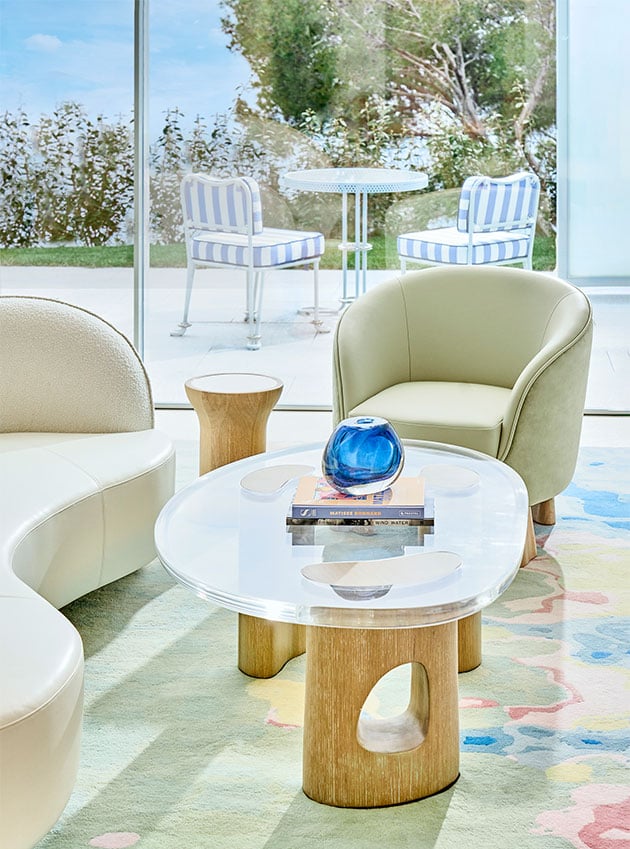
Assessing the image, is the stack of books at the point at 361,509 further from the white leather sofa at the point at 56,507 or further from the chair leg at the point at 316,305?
the chair leg at the point at 316,305

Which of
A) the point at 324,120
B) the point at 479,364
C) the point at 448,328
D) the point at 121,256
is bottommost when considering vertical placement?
the point at 479,364

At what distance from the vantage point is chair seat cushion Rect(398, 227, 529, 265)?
17.0ft

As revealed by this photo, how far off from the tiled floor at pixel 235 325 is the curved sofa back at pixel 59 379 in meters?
1.91

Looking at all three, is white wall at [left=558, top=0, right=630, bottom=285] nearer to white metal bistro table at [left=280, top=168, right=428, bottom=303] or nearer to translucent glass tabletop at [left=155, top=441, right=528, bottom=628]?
white metal bistro table at [left=280, top=168, right=428, bottom=303]

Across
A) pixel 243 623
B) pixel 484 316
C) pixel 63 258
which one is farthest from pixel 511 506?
pixel 63 258

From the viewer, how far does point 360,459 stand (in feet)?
8.40

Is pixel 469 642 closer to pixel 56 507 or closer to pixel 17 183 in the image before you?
pixel 56 507

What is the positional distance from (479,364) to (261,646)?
1589 millimetres

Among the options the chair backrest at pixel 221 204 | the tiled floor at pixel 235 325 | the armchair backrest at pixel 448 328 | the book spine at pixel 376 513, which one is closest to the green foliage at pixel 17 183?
the tiled floor at pixel 235 325

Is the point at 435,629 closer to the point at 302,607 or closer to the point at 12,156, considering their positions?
the point at 302,607

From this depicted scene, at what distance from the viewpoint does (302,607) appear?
211cm

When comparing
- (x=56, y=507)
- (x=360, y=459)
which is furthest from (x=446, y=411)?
(x=56, y=507)

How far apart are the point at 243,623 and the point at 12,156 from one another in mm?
3387

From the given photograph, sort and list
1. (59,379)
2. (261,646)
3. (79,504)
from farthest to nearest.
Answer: (59,379) → (79,504) → (261,646)
